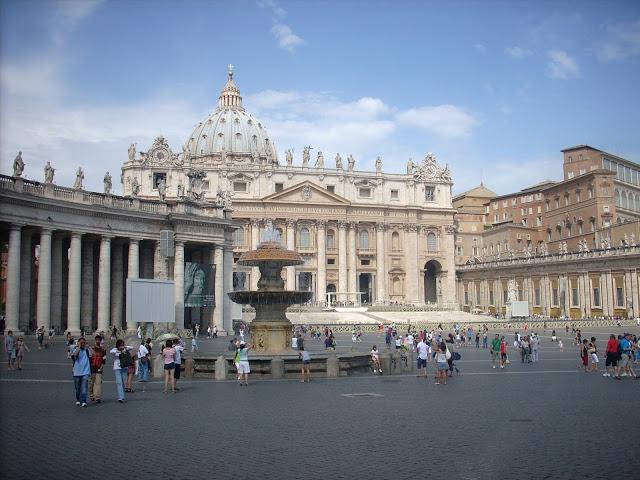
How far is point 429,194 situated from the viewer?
98.5 meters

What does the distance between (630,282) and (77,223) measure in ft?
158

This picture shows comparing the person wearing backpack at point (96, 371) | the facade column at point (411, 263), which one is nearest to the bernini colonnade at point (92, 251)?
the person wearing backpack at point (96, 371)

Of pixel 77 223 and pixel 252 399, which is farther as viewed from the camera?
pixel 77 223

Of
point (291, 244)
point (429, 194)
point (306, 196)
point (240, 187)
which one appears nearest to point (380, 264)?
point (291, 244)

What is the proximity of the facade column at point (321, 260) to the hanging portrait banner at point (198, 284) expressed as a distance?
4664cm

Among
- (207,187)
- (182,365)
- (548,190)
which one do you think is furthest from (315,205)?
(182,365)

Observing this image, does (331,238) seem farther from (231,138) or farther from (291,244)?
(231,138)

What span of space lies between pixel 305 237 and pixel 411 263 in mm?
14596

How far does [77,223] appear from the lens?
122ft

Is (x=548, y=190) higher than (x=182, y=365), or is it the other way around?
(x=548, y=190)

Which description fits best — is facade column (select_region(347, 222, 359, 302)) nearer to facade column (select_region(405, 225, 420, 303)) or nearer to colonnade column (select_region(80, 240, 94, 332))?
facade column (select_region(405, 225, 420, 303))

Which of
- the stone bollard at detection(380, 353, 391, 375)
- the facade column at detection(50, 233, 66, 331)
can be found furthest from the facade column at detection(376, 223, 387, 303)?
the stone bollard at detection(380, 353, 391, 375)

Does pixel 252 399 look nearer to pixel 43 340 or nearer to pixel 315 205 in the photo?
pixel 43 340

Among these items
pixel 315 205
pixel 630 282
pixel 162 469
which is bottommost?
pixel 162 469
